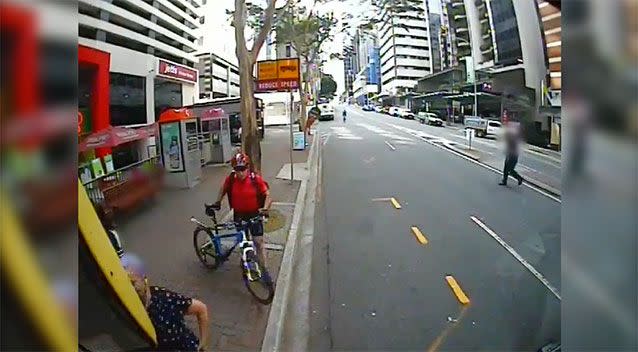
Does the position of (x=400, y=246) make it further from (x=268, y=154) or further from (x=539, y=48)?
(x=268, y=154)

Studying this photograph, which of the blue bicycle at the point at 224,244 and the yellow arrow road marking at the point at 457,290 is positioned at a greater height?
the blue bicycle at the point at 224,244

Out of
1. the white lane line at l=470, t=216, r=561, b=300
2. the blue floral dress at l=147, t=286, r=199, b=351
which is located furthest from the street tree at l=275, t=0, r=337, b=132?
the blue floral dress at l=147, t=286, r=199, b=351

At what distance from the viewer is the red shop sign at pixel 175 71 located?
6.93ft

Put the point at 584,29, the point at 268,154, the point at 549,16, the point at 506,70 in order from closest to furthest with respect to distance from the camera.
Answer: the point at 584,29
the point at 549,16
the point at 506,70
the point at 268,154

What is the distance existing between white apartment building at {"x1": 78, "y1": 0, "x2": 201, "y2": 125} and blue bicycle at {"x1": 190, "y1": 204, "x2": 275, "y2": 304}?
1406 mm

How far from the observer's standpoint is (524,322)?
259 centimetres

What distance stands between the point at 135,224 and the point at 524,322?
199cm

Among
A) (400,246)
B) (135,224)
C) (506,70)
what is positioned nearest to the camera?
(506,70)

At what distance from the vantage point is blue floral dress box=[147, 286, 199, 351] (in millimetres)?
1905

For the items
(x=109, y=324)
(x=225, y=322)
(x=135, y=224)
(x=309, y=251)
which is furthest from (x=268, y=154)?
(x=109, y=324)

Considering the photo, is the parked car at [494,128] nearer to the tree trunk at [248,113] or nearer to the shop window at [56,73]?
the shop window at [56,73]

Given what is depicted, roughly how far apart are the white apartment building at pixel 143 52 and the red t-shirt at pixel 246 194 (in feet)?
4.10

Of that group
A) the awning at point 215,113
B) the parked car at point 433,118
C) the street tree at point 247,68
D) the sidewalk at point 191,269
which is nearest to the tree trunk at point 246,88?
the street tree at point 247,68

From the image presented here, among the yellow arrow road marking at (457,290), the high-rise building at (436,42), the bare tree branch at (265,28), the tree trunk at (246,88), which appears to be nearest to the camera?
the high-rise building at (436,42)
